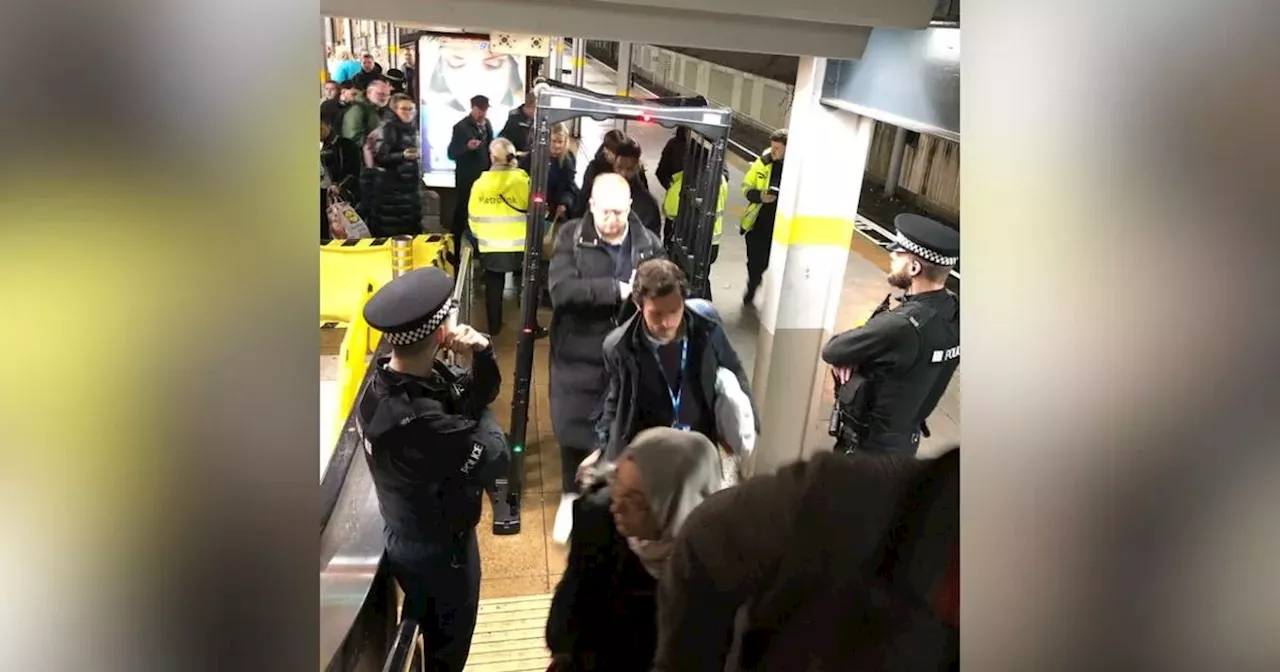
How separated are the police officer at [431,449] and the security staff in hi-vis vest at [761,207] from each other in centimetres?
291

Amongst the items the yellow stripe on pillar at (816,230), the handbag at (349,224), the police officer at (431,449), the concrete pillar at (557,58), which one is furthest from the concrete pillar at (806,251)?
the concrete pillar at (557,58)

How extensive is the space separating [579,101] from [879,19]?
47.1 inches

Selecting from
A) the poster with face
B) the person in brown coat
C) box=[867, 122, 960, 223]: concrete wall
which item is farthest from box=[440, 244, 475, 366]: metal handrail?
box=[867, 122, 960, 223]: concrete wall

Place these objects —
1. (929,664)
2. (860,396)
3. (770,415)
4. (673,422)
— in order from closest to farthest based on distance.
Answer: (929,664) < (673,422) < (860,396) < (770,415)

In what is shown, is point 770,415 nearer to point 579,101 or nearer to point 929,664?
point 579,101

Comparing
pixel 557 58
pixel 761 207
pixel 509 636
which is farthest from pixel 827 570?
pixel 557 58

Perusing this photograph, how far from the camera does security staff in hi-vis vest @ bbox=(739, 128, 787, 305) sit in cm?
488

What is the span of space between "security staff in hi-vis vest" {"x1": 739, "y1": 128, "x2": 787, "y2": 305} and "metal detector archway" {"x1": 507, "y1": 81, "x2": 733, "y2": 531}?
151 centimetres

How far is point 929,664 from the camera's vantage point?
0.63 metres

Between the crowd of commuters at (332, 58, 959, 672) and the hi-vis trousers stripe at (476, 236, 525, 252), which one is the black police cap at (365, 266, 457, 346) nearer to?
the crowd of commuters at (332, 58, 959, 672)

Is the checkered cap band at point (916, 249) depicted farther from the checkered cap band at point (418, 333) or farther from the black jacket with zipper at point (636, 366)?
the checkered cap band at point (418, 333)
